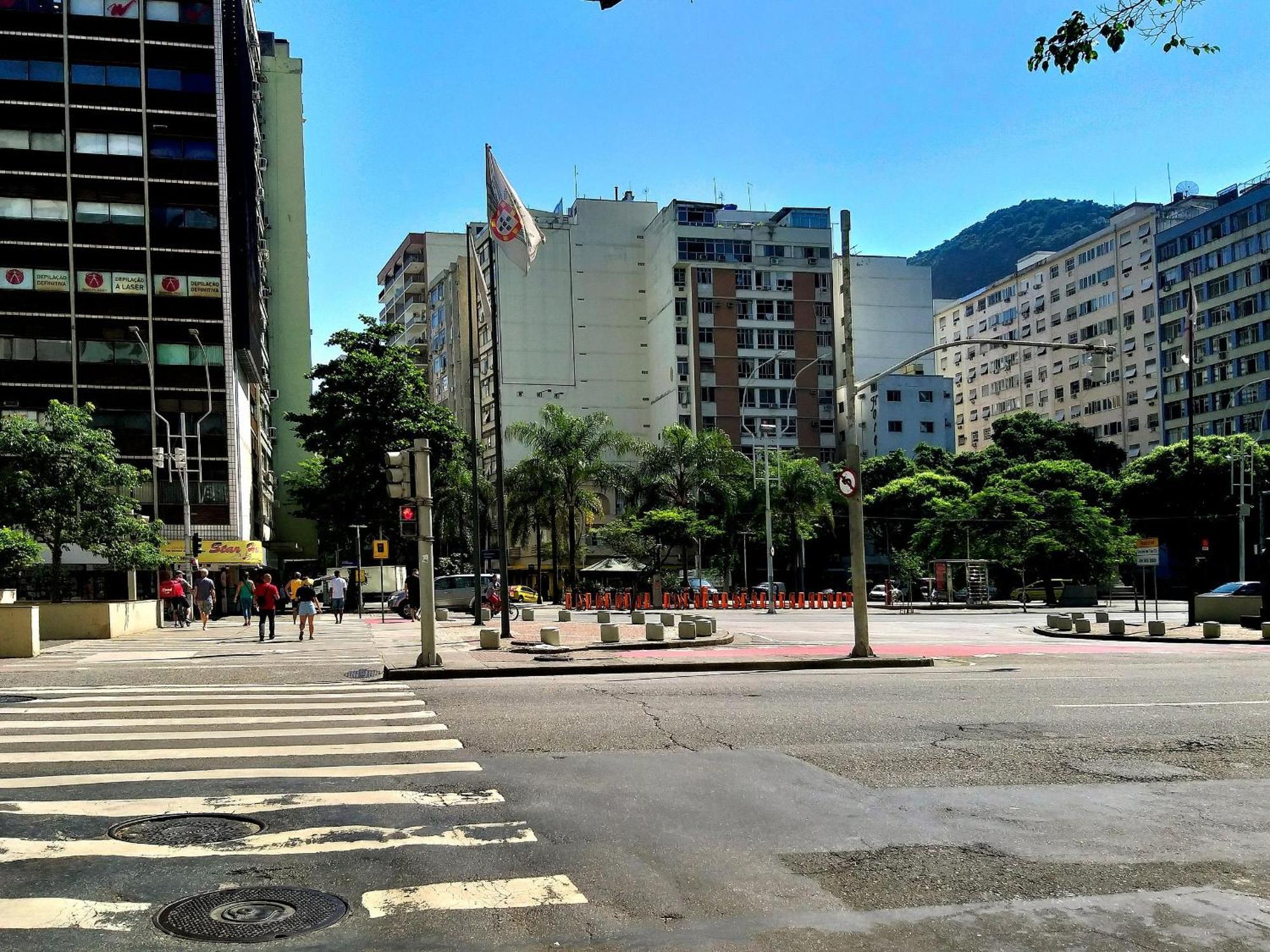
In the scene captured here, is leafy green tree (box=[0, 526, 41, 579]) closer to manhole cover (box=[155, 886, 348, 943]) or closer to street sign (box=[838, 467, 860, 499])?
street sign (box=[838, 467, 860, 499])

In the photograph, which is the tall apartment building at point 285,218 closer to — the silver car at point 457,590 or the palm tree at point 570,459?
the palm tree at point 570,459

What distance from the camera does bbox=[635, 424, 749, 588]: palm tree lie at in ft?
215

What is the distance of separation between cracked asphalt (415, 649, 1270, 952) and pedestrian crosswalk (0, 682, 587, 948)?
0.45m

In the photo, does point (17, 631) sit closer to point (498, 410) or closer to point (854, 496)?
point (498, 410)

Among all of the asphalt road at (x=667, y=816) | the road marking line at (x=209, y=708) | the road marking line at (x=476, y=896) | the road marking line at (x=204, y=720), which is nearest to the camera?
the asphalt road at (x=667, y=816)

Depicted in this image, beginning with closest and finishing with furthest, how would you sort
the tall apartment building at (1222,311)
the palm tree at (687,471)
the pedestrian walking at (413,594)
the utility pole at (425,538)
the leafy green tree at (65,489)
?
the utility pole at (425,538) < the leafy green tree at (65,489) < the pedestrian walking at (413,594) < the palm tree at (687,471) < the tall apartment building at (1222,311)

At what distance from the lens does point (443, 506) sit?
6444cm

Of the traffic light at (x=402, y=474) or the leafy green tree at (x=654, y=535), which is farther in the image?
the leafy green tree at (x=654, y=535)

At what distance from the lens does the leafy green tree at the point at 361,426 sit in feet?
166

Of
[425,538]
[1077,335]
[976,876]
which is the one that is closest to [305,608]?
[425,538]

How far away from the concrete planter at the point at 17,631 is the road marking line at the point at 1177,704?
18.5 metres

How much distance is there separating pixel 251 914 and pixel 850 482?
51.7ft

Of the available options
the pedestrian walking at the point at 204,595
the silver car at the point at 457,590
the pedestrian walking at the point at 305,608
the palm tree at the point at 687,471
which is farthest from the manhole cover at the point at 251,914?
the palm tree at the point at 687,471

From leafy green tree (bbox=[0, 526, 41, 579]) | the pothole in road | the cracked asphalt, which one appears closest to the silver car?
leafy green tree (bbox=[0, 526, 41, 579])
